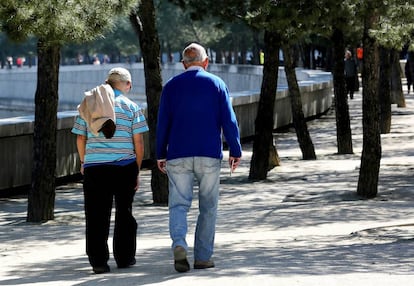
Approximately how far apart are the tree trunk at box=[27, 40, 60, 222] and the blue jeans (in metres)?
5.82

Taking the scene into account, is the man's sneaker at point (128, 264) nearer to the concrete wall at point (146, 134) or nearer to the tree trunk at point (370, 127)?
the tree trunk at point (370, 127)

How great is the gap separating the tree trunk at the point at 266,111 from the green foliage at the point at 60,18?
6.70m

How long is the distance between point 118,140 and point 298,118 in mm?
15533

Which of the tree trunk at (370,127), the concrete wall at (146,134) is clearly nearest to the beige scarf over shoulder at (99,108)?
the tree trunk at (370,127)

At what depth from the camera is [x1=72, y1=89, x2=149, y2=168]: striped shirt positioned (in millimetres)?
9680

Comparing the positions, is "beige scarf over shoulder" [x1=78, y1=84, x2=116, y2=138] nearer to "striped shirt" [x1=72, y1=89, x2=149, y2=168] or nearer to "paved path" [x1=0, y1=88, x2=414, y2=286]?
"striped shirt" [x1=72, y1=89, x2=149, y2=168]

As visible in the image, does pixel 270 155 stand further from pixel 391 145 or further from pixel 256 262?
pixel 256 262

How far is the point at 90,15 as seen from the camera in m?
13.3

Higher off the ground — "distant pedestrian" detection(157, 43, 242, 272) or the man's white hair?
the man's white hair

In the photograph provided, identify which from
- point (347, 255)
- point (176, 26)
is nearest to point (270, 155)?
point (347, 255)

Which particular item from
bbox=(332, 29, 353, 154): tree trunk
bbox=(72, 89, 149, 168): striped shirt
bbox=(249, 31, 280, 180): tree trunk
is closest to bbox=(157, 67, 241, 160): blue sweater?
bbox=(72, 89, 149, 168): striped shirt

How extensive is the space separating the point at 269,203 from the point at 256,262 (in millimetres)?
7146

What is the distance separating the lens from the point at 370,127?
16.9 m

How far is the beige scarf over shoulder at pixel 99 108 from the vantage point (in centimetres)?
958
